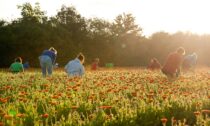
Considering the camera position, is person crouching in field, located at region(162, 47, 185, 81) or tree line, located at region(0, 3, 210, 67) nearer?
person crouching in field, located at region(162, 47, 185, 81)

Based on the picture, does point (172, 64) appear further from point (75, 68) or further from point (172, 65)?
point (75, 68)

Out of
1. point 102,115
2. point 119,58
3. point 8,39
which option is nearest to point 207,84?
point 102,115

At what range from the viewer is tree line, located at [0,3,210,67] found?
5778cm

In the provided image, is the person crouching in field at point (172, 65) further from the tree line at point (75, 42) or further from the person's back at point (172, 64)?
the tree line at point (75, 42)

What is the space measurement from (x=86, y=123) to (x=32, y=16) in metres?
66.4

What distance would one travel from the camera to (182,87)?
46.4 feet

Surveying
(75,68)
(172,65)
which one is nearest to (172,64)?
(172,65)

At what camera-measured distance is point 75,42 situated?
64.1 metres

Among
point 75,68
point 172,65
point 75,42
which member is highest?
point 75,42

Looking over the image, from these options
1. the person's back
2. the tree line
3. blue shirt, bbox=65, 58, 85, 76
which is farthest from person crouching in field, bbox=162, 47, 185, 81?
the tree line

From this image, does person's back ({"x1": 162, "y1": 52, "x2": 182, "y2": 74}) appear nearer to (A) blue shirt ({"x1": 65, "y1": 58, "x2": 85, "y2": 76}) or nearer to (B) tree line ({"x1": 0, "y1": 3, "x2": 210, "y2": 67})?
(A) blue shirt ({"x1": 65, "y1": 58, "x2": 85, "y2": 76})

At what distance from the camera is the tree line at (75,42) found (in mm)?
57781

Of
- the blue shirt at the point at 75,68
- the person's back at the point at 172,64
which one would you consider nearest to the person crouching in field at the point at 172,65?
the person's back at the point at 172,64

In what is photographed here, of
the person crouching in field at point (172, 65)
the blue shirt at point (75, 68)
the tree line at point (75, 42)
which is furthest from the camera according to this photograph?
the tree line at point (75, 42)
